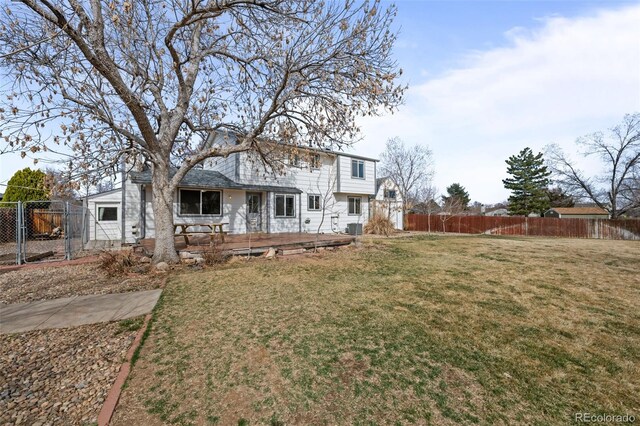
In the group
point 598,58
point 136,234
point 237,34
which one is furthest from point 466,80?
point 136,234

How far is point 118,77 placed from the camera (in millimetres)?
6555

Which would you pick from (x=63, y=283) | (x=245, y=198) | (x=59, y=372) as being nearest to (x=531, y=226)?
(x=245, y=198)

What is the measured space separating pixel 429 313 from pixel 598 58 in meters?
10.9

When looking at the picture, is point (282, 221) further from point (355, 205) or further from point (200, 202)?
point (355, 205)

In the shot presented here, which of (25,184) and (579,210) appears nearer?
(25,184)

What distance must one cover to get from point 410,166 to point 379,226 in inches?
923

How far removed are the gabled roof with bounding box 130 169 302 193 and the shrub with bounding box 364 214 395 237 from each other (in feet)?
21.1

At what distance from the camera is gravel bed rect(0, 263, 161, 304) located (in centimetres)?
580

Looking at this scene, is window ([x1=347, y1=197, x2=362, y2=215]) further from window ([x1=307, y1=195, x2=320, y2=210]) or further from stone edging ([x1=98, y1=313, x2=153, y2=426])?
stone edging ([x1=98, y1=313, x2=153, y2=426])

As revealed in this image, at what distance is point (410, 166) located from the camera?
39844mm

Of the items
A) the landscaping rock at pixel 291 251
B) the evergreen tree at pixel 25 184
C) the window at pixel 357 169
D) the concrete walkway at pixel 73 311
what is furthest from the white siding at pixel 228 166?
the evergreen tree at pixel 25 184

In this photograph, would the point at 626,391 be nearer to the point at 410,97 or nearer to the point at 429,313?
the point at 429,313

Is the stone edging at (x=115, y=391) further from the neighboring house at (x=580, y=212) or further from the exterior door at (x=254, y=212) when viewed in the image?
the neighboring house at (x=580, y=212)

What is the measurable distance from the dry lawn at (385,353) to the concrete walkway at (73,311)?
0.49m
